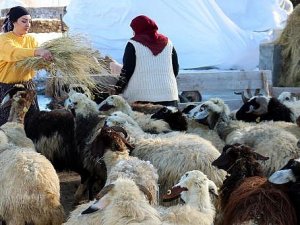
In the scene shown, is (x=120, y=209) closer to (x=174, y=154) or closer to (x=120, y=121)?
(x=174, y=154)

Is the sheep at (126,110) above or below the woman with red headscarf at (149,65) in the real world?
below

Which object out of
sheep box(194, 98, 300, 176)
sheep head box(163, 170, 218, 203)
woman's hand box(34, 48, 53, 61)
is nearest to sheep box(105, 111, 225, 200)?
sheep box(194, 98, 300, 176)

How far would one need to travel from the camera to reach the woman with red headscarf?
25.0 ft

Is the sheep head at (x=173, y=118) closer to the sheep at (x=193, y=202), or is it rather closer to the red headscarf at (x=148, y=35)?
the red headscarf at (x=148, y=35)

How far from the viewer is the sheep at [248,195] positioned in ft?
14.1

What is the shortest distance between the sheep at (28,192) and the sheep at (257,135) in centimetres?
190

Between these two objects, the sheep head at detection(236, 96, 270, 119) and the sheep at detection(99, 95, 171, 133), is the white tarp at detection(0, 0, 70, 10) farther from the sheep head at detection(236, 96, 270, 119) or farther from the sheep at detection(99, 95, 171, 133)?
the sheep head at detection(236, 96, 270, 119)

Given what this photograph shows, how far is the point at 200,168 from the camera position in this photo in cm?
557

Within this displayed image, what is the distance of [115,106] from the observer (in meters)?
7.35

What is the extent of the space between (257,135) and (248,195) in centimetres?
187

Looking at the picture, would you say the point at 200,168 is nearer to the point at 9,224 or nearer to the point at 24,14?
the point at 9,224

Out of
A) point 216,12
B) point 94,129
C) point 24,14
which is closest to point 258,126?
point 94,129

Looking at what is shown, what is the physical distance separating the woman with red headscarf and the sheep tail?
322cm

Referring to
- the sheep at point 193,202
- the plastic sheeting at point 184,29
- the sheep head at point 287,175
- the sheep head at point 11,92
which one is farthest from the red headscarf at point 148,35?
the plastic sheeting at point 184,29
